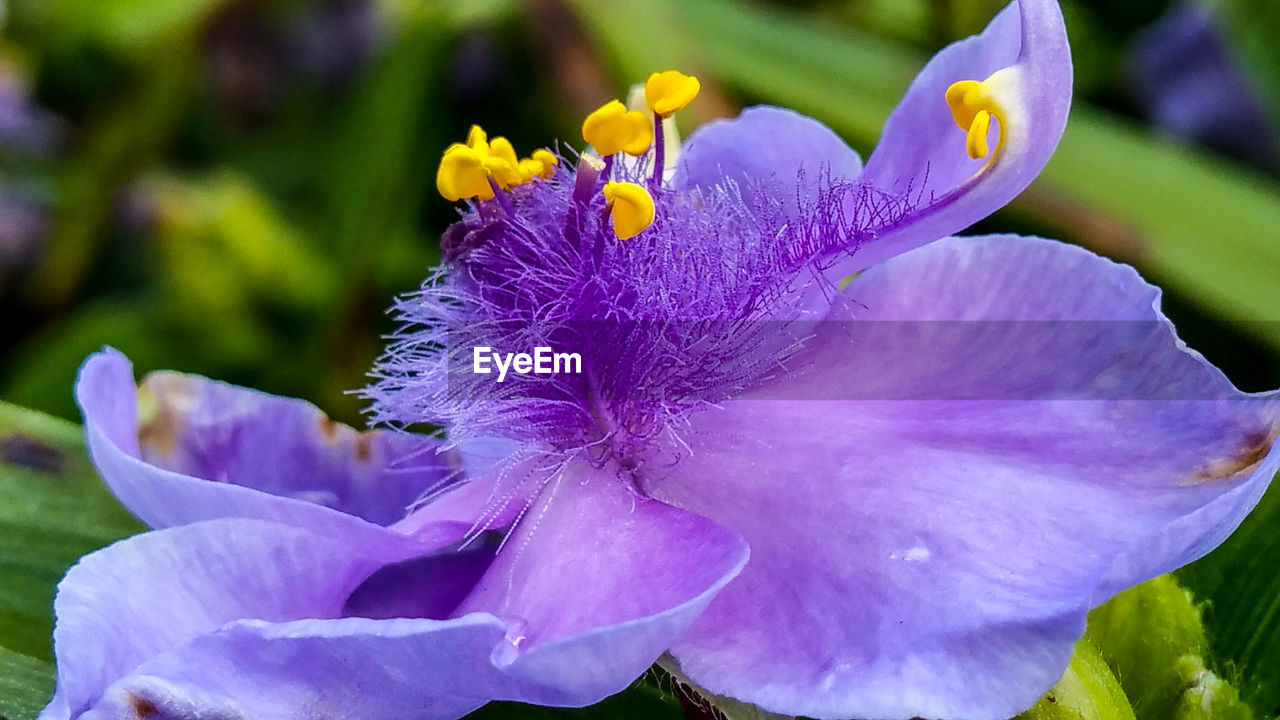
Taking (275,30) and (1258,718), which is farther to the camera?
(275,30)

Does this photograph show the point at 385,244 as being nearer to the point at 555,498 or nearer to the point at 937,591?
the point at 555,498

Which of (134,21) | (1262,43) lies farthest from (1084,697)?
(134,21)

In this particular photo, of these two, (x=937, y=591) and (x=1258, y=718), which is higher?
(x=937, y=591)

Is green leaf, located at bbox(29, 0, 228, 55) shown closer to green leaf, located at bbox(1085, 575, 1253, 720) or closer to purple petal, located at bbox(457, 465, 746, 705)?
purple petal, located at bbox(457, 465, 746, 705)

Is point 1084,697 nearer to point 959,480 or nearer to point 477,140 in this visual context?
point 959,480

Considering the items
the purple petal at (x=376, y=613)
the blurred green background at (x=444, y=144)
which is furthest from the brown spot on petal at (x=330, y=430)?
the blurred green background at (x=444, y=144)

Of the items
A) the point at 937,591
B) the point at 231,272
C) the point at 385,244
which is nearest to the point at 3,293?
the point at 231,272

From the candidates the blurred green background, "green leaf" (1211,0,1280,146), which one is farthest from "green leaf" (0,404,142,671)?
"green leaf" (1211,0,1280,146)
